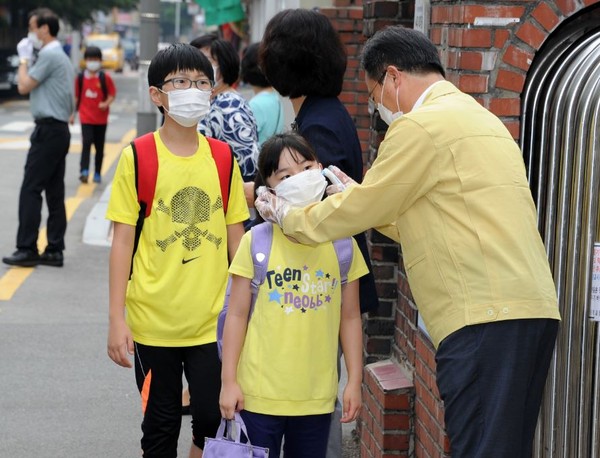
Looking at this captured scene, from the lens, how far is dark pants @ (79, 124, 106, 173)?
1577cm

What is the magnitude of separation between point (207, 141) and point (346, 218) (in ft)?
4.08

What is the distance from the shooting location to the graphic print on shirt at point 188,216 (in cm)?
432

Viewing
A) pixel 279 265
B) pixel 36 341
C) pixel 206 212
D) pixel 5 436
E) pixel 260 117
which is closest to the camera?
pixel 279 265

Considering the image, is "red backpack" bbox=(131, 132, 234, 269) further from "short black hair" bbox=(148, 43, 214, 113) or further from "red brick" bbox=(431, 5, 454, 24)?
"red brick" bbox=(431, 5, 454, 24)

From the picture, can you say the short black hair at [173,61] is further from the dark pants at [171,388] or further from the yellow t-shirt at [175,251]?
the dark pants at [171,388]

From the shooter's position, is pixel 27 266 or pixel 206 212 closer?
pixel 206 212

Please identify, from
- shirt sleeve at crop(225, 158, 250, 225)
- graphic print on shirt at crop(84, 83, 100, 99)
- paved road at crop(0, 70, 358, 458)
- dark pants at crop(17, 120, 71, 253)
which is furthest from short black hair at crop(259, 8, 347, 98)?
graphic print on shirt at crop(84, 83, 100, 99)

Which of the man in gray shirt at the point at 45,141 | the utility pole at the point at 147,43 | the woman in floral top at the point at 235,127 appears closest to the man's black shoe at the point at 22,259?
the man in gray shirt at the point at 45,141

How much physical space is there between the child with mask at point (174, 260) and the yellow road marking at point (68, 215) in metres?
4.70

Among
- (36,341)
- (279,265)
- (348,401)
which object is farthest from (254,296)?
(36,341)

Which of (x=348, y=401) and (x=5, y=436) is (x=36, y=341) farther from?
(x=348, y=401)

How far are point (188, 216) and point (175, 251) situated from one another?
139 mm

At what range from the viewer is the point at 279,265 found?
3.82 metres

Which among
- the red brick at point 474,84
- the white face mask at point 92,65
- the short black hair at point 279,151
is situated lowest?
the short black hair at point 279,151
